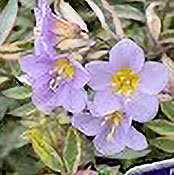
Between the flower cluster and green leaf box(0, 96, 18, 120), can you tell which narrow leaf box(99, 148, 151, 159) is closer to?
the flower cluster

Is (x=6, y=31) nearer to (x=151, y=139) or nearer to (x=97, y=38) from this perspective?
(x=97, y=38)

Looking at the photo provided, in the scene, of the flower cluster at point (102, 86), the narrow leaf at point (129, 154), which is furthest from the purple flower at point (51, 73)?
the narrow leaf at point (129, 154)

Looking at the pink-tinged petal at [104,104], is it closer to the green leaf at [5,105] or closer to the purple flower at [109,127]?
the purple flower at [109,127]

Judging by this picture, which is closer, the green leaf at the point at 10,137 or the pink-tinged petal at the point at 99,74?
Result: the pink-tinged petal at the point at 99,74

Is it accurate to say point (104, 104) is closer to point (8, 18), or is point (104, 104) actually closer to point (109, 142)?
point (109, 142)

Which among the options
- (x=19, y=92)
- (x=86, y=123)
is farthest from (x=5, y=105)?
(x=86, y=123)

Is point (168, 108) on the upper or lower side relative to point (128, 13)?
lower
